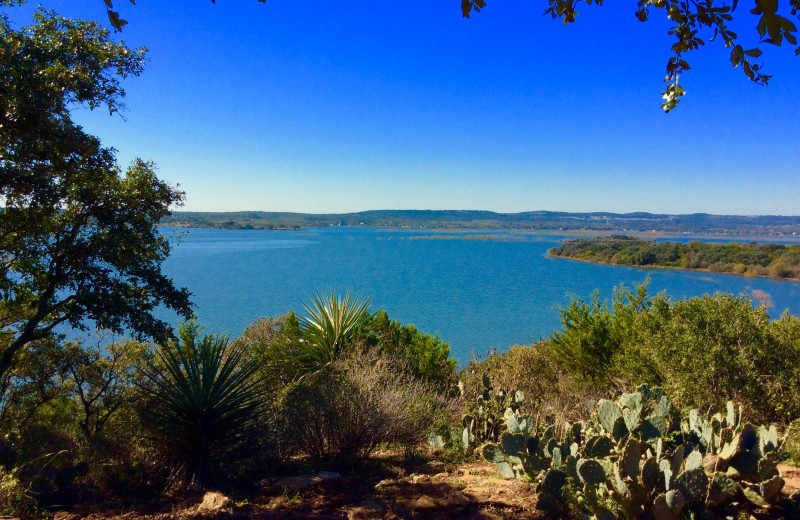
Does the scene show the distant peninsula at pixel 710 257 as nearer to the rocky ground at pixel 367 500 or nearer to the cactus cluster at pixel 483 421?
the cactus cluster at pixel 483 421

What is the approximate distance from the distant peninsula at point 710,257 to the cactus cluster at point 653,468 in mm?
68646

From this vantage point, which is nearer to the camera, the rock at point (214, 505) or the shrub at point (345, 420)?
the rock at point (214, 505)

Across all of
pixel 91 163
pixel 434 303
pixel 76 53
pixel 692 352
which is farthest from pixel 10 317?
pixel 434 303

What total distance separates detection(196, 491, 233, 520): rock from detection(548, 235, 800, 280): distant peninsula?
7146cm

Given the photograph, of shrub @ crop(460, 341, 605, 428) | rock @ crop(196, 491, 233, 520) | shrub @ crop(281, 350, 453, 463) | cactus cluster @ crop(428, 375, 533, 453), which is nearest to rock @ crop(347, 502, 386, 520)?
rock @ crop(196, 491, 233, 520)

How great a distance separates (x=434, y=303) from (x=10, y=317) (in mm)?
44091

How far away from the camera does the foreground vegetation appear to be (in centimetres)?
470

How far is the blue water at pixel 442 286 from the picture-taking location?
38.7m

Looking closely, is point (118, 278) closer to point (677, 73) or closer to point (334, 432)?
point (334, 432)

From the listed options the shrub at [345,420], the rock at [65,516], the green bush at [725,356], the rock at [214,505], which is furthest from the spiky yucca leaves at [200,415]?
the green bush at [725,356]

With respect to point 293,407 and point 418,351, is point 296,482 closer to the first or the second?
point 293,407

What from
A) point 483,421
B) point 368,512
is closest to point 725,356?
point 483,421

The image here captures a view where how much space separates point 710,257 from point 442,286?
140 ft

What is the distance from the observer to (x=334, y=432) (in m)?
5.80
